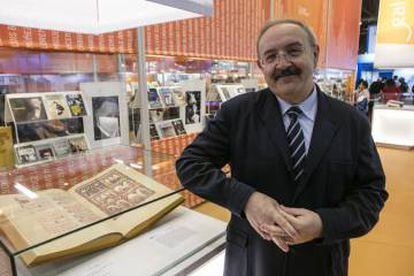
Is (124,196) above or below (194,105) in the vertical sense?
below

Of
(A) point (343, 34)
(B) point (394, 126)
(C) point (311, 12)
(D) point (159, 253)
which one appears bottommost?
(B) point (394, 126)

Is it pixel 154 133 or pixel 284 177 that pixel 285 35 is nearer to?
pixel 284 177

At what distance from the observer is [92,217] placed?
40.3 inches

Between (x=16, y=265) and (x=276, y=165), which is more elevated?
(x=276, y=165)

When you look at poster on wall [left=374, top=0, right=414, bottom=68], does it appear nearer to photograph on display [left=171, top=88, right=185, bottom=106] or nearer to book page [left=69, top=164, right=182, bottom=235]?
photograph on display [left=171, top=88, right=185, bottom=106]

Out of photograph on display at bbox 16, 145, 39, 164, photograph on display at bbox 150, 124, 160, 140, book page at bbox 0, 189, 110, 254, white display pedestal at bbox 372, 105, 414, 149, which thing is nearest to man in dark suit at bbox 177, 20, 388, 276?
book page at bbox 0, 189, 110, 254

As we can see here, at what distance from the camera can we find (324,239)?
102 centimetres

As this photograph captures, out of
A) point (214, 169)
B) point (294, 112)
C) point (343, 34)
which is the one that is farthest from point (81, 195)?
point (343, 34)

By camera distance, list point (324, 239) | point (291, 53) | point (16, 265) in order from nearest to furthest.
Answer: point (16, 265) → point (324, 239) → point (291, 53)

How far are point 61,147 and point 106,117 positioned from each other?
0.46m

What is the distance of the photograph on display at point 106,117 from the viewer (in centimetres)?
254

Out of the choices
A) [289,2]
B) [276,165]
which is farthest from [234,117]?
[289,2]

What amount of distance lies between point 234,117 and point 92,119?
1.58 meters

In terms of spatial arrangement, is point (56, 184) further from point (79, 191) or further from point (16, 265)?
point (16, 265)
